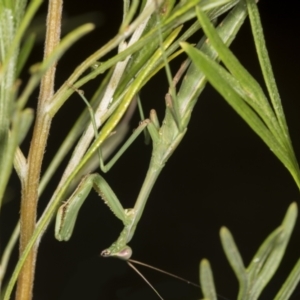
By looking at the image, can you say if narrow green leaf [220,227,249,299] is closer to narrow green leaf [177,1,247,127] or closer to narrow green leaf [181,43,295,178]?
narrow green leaf [181,43,295,178]

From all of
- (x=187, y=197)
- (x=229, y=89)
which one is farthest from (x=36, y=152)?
(x=187, y=197)

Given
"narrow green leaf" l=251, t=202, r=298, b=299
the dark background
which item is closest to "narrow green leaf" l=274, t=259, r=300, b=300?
"narrow green leaf" l=251, t=202, r=298, b=299

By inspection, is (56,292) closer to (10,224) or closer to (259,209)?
(10,224)

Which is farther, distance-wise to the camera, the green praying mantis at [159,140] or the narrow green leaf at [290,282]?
the green praying mantis at [159,140]

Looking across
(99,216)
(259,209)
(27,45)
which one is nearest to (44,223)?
(27,45)

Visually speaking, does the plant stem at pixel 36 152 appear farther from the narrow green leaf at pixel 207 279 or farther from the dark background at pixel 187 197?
the dark background at pixel 187 197

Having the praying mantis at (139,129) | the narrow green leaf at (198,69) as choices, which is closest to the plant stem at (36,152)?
the praying mantis at (139,129)

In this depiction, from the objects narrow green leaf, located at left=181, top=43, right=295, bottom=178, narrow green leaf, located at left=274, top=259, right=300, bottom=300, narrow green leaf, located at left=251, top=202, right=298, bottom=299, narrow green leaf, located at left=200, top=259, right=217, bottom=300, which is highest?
narrow green leaf, located at left=181, top=43, right=295, bottom=178
